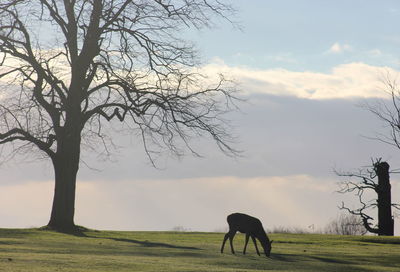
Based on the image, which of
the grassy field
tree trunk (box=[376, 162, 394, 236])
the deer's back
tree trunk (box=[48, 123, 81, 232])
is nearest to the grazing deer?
the deer's back

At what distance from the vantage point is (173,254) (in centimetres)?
2703

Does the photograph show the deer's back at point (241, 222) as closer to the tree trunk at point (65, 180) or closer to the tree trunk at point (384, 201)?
the tree trunk at point (65, 180)

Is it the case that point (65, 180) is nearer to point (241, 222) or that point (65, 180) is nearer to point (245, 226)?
point (241, 222)

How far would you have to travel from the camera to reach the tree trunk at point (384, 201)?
48.2m

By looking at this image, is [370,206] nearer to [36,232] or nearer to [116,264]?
[36,232]

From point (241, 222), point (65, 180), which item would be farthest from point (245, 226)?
point (65, 180)

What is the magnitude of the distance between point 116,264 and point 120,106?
62.2 ft

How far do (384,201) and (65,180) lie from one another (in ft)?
69.9

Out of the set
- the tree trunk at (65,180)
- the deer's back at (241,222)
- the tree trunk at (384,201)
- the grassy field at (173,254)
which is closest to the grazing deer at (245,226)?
the deer's back at (241,222)

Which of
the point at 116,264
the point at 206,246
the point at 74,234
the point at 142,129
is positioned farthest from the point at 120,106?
the point at 116,264

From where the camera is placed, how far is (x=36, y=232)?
35.7 meters

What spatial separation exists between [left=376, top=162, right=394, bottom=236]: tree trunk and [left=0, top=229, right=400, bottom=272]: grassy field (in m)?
9.52

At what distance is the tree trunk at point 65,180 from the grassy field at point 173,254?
1.62 m

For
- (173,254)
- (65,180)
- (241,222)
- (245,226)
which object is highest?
(65,180)
